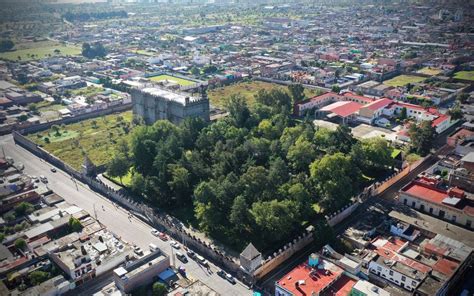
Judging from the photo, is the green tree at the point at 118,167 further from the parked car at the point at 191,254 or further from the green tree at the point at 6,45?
the green tree at the point at 6,45

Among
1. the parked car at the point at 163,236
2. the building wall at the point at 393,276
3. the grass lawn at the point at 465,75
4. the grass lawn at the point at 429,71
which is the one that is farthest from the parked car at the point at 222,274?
the grass lawn at the point at 429,71

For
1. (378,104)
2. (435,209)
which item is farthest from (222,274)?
(378,104)

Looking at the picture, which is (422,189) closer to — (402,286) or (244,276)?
(402,286)

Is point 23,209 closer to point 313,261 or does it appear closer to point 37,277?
point 37,277

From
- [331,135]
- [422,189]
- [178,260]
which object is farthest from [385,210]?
[178,260]

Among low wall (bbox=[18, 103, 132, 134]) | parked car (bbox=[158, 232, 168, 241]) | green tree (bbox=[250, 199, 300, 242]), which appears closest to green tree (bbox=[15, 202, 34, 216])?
parked car (bbox=[158, 232, 168, 241])

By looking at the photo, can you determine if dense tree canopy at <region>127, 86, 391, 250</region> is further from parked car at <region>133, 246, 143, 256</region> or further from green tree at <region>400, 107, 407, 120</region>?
green tree at <region>400, 107, 407, 120</region>
